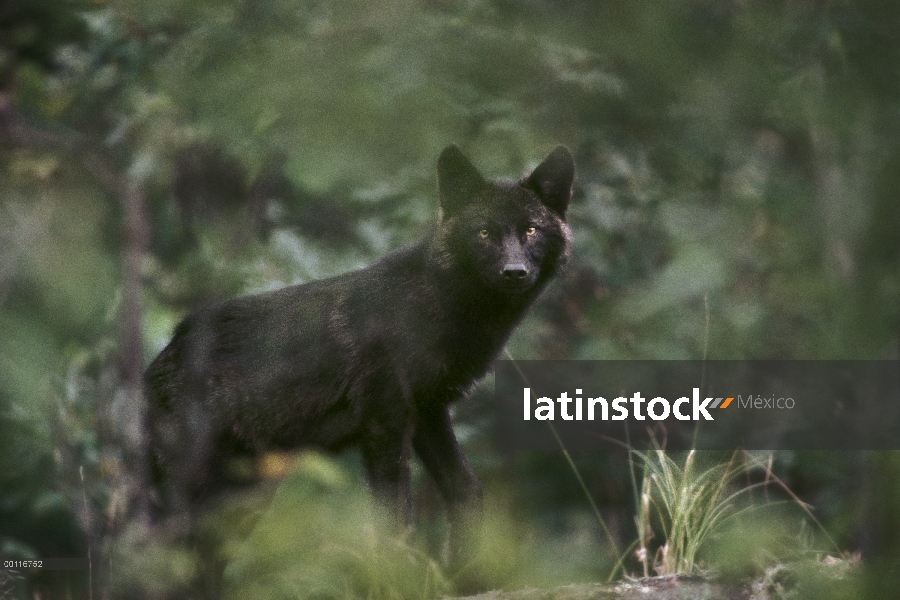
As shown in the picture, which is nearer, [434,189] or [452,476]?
[452,476]

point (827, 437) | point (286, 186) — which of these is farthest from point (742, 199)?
point (286, 186)

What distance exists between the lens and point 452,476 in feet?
9.88

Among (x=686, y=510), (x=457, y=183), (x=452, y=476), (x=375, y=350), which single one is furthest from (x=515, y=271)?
(x=686, y=510)

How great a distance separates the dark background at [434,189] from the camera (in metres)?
1.50

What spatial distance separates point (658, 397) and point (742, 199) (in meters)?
1.05

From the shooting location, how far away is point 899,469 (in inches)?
50.3

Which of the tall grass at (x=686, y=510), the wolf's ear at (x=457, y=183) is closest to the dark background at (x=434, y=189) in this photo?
the wolf's ear at (x=457, y=183)

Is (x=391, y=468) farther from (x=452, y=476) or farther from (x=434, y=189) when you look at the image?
(x=434, y=189)

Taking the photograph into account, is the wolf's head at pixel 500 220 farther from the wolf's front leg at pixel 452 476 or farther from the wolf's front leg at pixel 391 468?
the wolf's front leg at pixel 391 468

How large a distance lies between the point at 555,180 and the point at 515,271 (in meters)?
0.50

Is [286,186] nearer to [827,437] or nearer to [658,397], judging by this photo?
[658,397]

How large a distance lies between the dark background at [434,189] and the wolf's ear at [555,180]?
0.50 feet

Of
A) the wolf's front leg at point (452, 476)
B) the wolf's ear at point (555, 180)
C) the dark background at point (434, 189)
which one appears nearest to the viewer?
the dark background at point (434, 189)

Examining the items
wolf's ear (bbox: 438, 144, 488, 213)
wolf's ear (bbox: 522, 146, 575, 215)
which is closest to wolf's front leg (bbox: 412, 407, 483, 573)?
wolf's ear (bbox: 438, 144, 488, 213)
